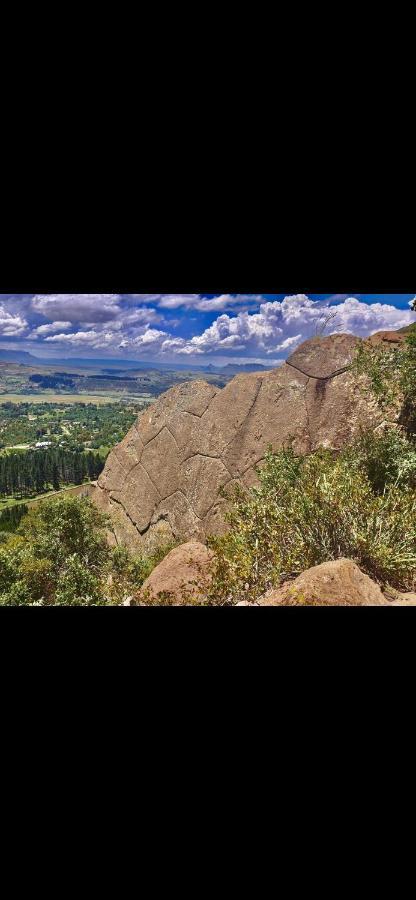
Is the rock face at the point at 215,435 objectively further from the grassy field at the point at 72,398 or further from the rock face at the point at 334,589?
the rock face at the point at 334,589

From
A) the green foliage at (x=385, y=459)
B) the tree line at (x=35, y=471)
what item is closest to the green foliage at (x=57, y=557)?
the tree line at (x=35, y=471)

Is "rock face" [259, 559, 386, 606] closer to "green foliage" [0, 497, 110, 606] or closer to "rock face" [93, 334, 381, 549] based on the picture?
"green foliage" [0, 497, 110, 606]

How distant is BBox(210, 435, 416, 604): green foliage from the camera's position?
499 centimetres

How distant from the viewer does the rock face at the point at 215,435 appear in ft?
33.2

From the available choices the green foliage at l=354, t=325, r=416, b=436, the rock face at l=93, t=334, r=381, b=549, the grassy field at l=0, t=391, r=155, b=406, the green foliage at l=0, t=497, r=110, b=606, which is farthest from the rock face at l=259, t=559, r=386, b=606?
the rock face at l=93, t=334, r=381, b=549

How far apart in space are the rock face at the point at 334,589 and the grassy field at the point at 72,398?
A: 15.0 ft

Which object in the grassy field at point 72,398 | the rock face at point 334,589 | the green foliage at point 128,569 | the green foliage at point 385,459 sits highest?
the grassy field at point 72,398

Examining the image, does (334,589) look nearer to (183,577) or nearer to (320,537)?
(320,537)

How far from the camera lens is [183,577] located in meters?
5.84
